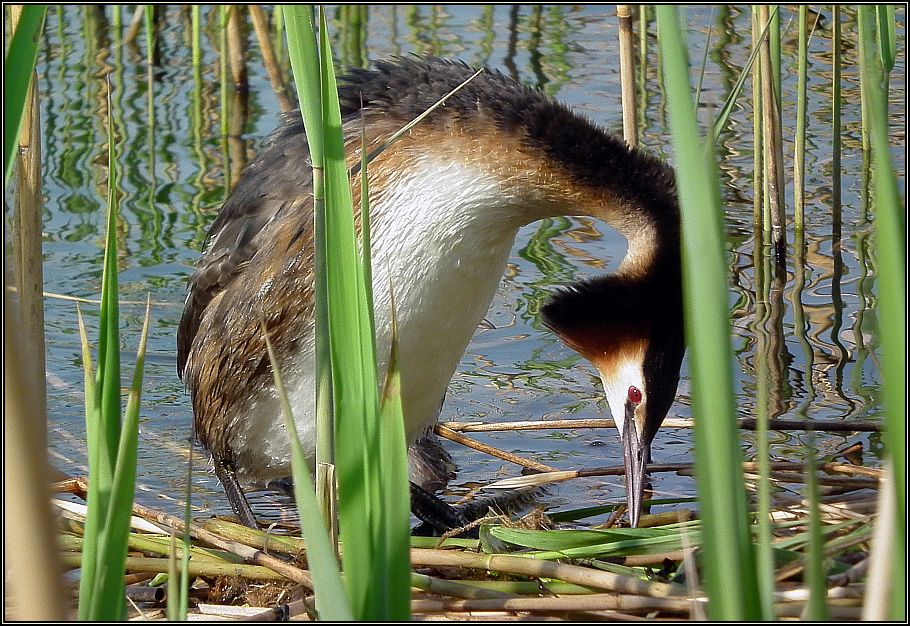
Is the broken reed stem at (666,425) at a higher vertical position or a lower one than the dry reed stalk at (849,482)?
higher

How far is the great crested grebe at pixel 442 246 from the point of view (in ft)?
12.6

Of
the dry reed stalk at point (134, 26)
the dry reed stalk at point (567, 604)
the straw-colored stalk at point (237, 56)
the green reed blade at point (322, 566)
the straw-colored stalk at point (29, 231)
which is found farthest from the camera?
the dry reed stalk at point (134, 26)

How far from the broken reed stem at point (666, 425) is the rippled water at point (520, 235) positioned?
14 cm

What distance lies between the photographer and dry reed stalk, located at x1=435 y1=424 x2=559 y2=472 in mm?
4672

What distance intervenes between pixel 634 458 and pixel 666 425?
687 mm

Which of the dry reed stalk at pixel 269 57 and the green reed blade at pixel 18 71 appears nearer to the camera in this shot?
the green reed blade at pixel 18 71

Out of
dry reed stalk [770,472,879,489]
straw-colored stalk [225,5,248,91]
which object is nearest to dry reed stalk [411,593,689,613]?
dry reed stalk [770,472,879,489]

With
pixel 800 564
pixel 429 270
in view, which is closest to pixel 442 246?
pixel 429 270

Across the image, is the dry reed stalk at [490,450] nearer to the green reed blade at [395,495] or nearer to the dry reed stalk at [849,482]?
the dry reed stalk at [849,482]

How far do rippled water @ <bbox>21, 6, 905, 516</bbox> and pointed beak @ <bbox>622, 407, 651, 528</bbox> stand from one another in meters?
0.39

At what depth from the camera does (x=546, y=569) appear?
3047mm

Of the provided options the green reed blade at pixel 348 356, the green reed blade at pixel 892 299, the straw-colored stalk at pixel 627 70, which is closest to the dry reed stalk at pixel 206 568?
the green reed blade at pixel 348 356

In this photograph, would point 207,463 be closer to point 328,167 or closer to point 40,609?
point 328,167

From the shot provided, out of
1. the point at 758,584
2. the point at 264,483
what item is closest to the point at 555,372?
the point at 264,483
